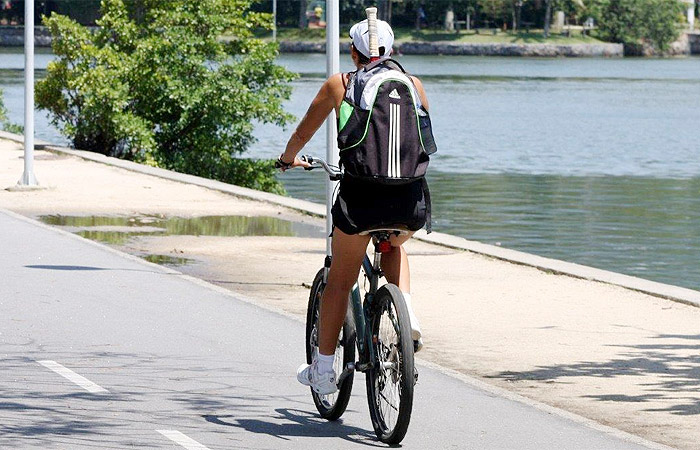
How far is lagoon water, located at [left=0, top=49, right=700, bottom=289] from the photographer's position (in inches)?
917

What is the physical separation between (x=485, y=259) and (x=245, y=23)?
1363 centimetres

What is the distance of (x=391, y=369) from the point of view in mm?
6871

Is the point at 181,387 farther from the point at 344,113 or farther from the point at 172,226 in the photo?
the point at 172,226

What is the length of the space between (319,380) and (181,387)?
122 cm

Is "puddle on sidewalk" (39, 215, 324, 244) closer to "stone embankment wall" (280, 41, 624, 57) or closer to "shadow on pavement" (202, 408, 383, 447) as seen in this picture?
"shadow on pavement" (202, 408, 383, 447)

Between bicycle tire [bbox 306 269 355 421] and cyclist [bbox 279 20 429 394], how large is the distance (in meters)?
0.06

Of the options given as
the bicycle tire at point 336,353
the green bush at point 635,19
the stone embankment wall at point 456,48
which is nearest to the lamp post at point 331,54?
the bicycle tire at point 336,353

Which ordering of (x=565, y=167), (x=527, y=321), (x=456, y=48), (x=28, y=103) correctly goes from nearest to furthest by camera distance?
(x=527, y=321) < (x=28, y=103) < (x=565, y=167) < (x=456, y=48)

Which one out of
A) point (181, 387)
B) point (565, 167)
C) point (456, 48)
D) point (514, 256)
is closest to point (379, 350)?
point (181, 387)

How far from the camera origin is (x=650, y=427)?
768 centimetres

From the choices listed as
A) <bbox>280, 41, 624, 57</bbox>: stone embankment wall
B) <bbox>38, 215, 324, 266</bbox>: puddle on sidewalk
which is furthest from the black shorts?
<bbox>280, 41, 624, 57</bbox>: stone embankment wall

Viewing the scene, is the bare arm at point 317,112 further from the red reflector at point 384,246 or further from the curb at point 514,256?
the curb at point 514,256

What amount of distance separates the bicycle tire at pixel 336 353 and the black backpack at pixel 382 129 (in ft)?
2.80

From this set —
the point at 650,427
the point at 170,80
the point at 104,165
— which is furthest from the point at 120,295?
the point at 170,80
